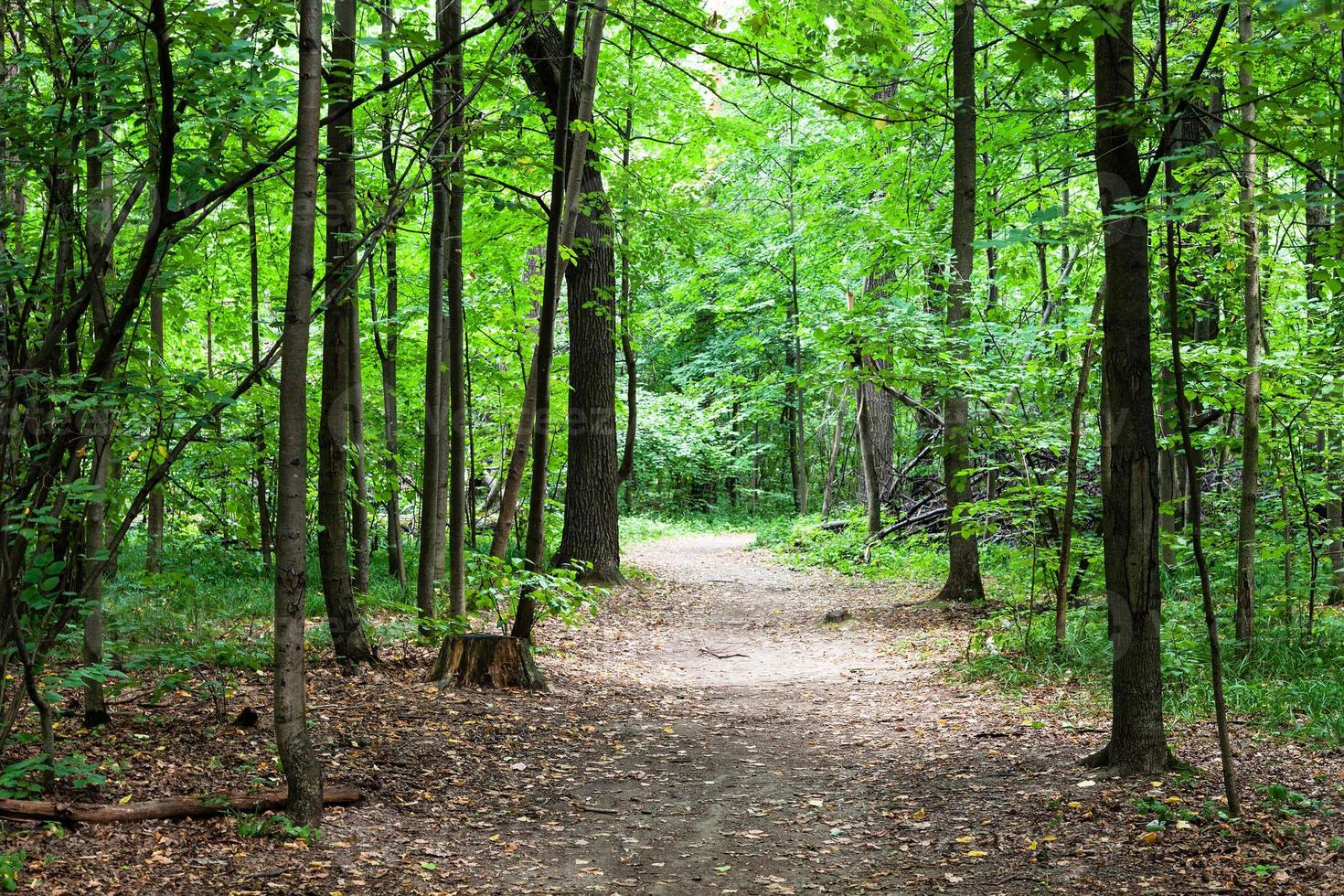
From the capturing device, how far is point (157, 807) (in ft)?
13.3

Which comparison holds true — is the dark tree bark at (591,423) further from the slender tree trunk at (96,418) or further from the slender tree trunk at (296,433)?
the slender tree trunk at (296,433)

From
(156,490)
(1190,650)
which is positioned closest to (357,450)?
(156,490)

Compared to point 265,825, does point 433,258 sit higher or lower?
higher

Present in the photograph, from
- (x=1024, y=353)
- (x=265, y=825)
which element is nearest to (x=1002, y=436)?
(x=1024, y=353)

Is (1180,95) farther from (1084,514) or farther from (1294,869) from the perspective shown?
(1084,514)

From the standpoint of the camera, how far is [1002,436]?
8172mm

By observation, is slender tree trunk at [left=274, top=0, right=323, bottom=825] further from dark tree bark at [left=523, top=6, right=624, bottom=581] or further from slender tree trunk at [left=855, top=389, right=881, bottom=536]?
slender tree trunk at [left=855, top=389, right=881, bottom=536]

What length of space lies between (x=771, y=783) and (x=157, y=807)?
328 centimetres

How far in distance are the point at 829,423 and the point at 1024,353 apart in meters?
20.7

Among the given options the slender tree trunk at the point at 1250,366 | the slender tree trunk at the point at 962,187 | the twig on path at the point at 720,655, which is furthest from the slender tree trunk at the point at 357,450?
the slender tree trunk at the point at 1250,366

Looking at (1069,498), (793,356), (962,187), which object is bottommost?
(1069,498)

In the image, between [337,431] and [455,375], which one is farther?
[455,375]

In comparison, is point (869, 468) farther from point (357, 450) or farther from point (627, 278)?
point (357, 450)

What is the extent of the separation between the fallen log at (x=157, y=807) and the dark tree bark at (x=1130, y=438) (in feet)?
13.4
